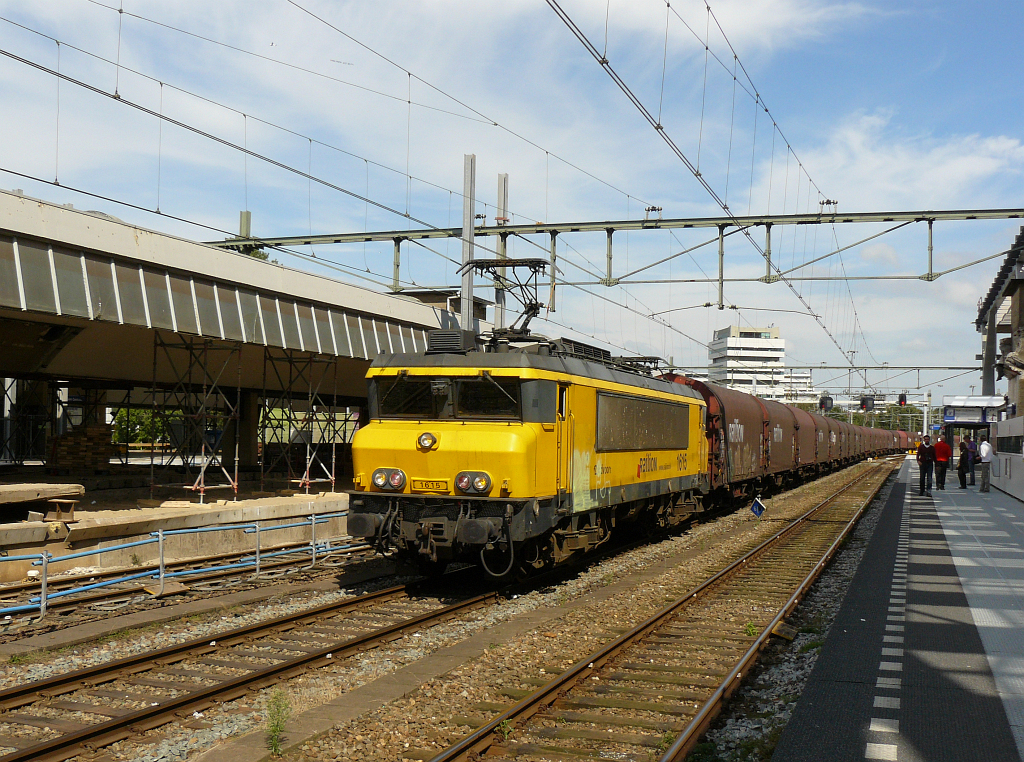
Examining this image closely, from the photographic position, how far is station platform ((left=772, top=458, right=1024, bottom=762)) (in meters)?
6.28

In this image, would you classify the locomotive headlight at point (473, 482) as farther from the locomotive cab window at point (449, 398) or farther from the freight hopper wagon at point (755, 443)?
the freight hopper wagon at point (755, 443)

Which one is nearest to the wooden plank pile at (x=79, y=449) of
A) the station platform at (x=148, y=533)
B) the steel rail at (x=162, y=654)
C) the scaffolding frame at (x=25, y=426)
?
the scaffolding frame at (x=25, y=426)

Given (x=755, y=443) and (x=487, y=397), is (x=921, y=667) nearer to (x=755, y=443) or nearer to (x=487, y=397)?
(x=487, y=397)

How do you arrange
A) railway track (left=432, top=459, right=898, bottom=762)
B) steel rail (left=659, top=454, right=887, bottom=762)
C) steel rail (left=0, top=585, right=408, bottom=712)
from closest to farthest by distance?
steel rail (left=659, top=454, right=887, bottom=762)
railway track (left=432, top=459, right=898, bottom=762)
steel rail (left=0, top=585, right=408, bottom=712)

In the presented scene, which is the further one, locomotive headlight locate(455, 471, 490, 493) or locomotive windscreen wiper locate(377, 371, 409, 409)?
locomotive windscreen wiper locate(377, 371, 409, 409)

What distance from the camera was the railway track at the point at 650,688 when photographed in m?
6.41

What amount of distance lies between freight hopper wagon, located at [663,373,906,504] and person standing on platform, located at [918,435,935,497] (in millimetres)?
4297

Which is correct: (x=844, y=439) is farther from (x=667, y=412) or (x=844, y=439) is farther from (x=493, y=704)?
(x=493, y=704)

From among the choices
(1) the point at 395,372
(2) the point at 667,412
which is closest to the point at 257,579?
(1) the point at 395,372

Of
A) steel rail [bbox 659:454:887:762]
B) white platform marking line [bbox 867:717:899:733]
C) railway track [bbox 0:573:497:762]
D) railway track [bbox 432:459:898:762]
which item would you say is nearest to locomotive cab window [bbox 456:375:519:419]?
railway track [bbox 0:573:497:762]

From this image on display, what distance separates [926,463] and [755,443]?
347 inches

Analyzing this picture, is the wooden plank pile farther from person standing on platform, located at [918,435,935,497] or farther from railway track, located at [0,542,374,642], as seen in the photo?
person standing on platform, located at [918,435,935,497]

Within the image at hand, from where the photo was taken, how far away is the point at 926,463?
30094 millimetres

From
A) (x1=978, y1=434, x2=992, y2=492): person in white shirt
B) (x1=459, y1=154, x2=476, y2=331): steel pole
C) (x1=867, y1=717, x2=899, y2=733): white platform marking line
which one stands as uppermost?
(x1=459, y1=154, x2=476, y2=331): steel pole
